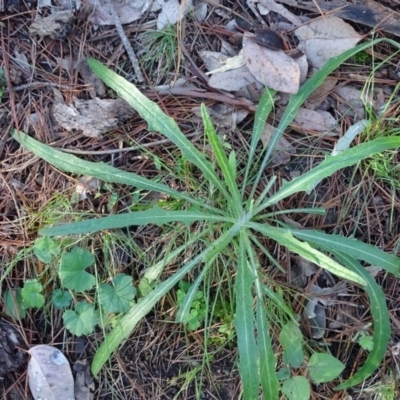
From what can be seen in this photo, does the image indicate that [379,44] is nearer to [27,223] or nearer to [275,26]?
[275,26]

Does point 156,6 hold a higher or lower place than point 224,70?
higher

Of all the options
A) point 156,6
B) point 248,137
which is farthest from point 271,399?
point 156,6

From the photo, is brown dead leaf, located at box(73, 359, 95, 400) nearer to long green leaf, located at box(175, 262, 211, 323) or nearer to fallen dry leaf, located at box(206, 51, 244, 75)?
long green leaf, located at box(175, 262, 211, 323)

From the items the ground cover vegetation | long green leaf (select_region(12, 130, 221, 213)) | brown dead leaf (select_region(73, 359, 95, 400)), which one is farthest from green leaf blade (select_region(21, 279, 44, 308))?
long green leaf (select_region(12, 130, 221, 213))

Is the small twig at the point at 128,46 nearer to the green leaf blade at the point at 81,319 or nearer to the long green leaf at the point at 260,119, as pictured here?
the long green leaf at the point at 260,119

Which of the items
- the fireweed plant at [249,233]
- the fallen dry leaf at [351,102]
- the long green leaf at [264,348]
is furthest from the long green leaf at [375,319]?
the fallen dry leaf at [351,102]

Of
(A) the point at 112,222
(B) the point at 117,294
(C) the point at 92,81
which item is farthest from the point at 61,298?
(C) the point at 92,81
